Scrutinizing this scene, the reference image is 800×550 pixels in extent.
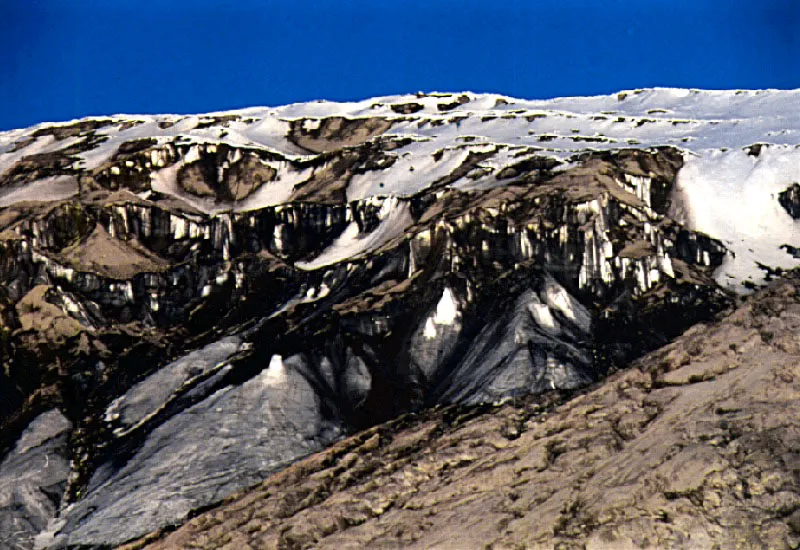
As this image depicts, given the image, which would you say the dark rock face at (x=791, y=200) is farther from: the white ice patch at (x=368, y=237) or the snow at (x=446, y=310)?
the snow at (x=446, y=310)

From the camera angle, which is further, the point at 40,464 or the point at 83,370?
the point at 83,370

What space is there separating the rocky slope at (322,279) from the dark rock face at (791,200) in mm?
149

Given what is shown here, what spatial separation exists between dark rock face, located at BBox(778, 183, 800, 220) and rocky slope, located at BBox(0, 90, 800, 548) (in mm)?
149

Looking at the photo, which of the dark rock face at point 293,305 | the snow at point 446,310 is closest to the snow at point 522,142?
the dark rock face at point 293,305

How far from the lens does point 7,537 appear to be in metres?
74.9

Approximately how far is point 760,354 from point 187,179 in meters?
92.1

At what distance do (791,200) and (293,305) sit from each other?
4244cm

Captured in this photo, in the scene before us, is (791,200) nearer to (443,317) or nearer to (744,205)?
(744,205)

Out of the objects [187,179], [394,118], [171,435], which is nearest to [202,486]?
[171,435]

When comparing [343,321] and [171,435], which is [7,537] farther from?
[343,321]

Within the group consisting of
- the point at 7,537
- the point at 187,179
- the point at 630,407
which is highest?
the point at 187,179

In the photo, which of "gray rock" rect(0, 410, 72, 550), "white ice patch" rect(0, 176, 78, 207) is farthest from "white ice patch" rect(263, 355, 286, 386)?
"white ice patch" rect(0, 176, 78, 207)

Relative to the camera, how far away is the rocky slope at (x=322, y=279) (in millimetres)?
78000

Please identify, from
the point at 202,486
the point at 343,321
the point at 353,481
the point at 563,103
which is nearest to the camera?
the point at 353,481
